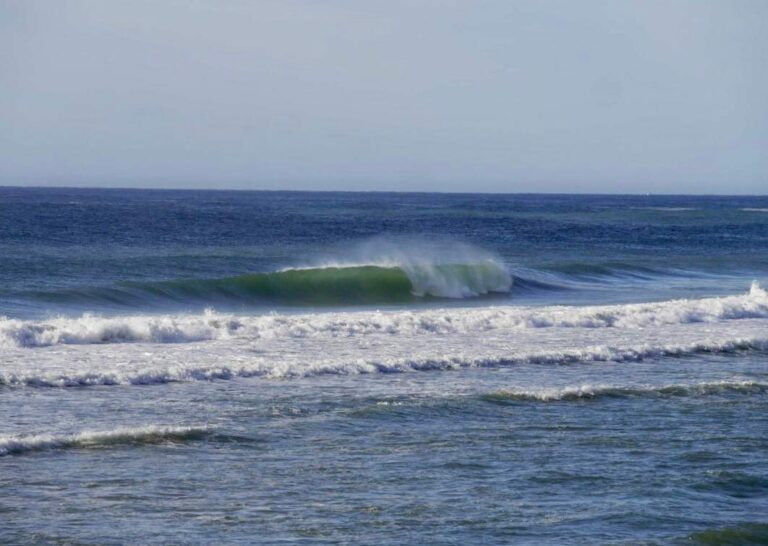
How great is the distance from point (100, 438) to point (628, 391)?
719 cm

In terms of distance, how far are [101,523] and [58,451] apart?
2.46 metres

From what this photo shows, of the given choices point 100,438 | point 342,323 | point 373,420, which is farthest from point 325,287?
point 100,438

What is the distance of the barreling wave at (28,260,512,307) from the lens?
2952cm

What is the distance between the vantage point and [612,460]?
12188 mm

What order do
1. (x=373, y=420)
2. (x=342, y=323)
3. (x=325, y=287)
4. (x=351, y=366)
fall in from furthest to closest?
(x=325, y=287) → (x=342, y=323) → (x=351, y=366) → (x=373, y=420)

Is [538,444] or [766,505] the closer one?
[766,505]

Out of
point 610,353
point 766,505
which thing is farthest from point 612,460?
point 610,353

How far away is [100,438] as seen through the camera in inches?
491

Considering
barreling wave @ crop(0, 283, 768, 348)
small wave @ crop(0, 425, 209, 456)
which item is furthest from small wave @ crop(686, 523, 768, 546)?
barreling wave @ crop(0, 283, 768, 348)

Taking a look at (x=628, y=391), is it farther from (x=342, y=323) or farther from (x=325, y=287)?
(x=325, y=287)

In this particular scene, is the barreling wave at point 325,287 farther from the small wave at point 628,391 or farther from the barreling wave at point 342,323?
the small wave at point 628,391

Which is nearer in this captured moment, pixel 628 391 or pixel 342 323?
pixel 628 391

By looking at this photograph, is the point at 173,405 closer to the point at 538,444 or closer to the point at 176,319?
the point at 538,444

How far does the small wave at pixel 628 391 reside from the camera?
1555 cm
